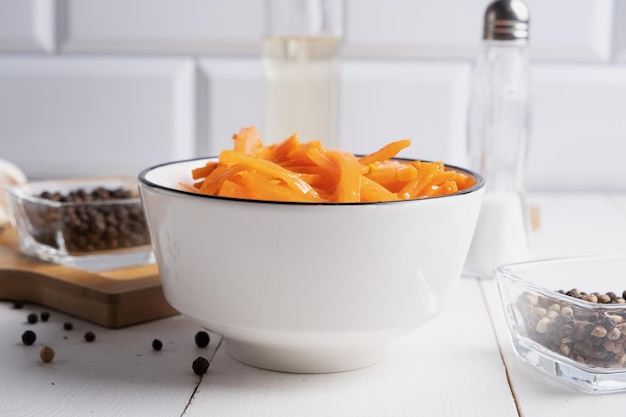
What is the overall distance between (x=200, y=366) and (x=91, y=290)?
211mm

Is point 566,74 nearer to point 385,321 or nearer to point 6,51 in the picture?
point 6,51

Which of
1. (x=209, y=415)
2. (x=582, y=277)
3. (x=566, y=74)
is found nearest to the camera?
(x=209, y=415)

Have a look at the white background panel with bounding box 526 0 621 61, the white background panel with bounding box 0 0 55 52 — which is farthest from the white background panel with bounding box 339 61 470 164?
the white background panel with bounding box 0 0 55 52

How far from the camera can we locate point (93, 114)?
75.6 inches

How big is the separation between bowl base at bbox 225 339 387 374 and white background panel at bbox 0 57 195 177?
46.2 inches

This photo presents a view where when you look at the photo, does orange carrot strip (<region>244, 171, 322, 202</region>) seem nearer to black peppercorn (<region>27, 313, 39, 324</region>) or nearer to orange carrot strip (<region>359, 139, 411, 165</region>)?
orange carrot strip (<region>359, 139, 411, 165</region>)

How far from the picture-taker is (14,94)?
6.27 feet

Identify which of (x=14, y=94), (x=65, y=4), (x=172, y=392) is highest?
(x=65, y=4)

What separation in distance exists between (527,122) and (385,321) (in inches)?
27.6

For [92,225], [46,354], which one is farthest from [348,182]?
[92,225]

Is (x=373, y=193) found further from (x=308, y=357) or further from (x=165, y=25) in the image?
(x=165, y=25)

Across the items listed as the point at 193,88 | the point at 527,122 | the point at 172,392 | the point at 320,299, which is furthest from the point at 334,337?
the point at 193,88

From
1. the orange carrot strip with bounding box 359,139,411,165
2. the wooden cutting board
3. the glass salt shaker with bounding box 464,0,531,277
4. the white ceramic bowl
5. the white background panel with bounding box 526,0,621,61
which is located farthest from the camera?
the white background panel with bounding box 526,0,621,61

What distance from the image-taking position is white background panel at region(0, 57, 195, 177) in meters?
1.89
